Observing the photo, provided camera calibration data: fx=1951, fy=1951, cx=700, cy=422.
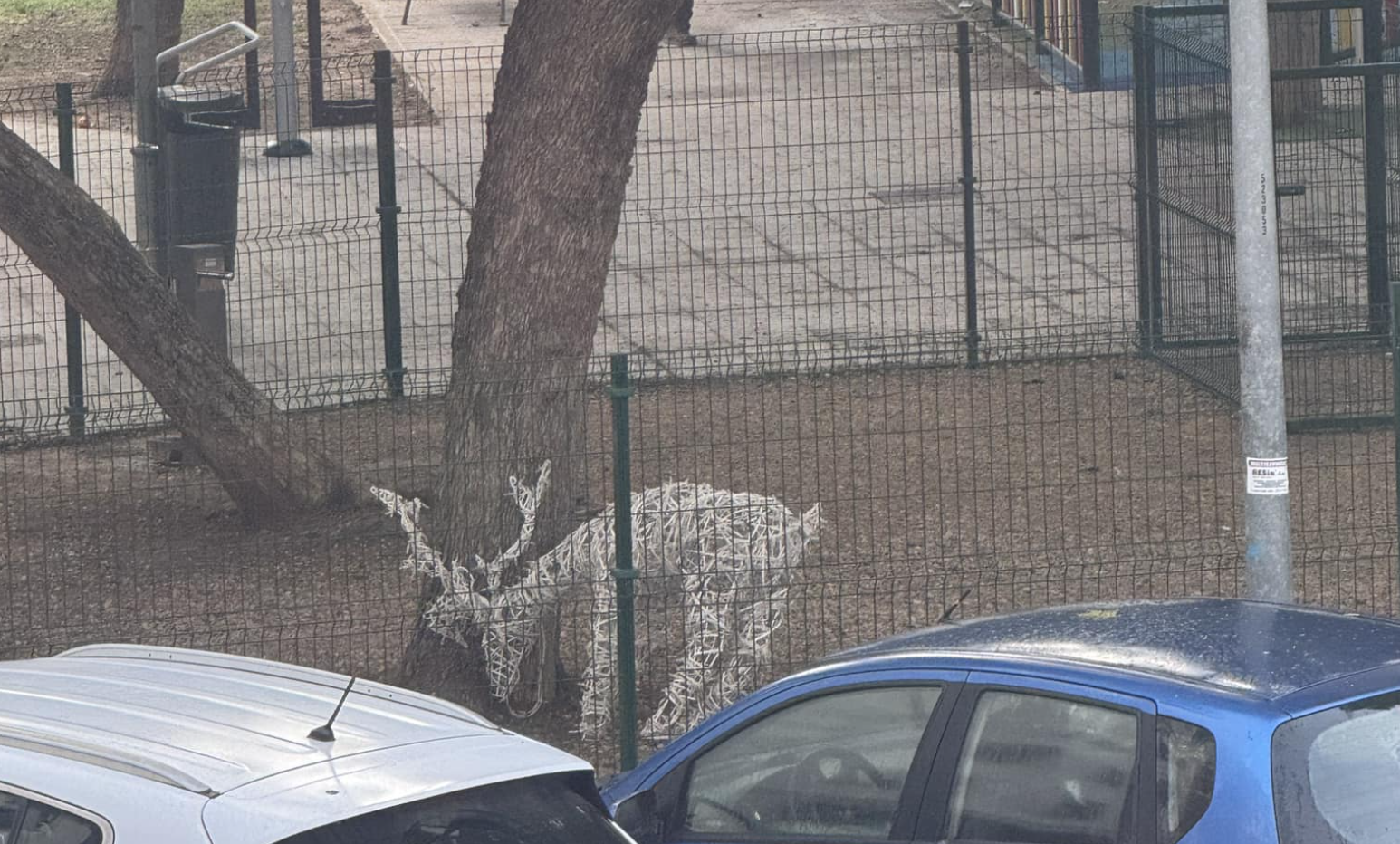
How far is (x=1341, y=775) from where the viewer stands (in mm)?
3945

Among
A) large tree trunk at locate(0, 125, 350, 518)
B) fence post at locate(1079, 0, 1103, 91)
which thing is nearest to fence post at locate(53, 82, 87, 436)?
large tree trunk at locate(0, 125, 350, 518)

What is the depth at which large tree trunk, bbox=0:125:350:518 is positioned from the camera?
9.43 meters

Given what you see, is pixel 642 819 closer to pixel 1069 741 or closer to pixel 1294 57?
pixel 1069 741

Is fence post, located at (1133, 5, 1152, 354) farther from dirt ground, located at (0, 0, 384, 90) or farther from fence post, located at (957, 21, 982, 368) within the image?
dirt ground, located at (0, 0, 384, 90)

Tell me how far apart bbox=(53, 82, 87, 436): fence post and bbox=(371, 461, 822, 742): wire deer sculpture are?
455 cm

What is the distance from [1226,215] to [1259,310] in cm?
564

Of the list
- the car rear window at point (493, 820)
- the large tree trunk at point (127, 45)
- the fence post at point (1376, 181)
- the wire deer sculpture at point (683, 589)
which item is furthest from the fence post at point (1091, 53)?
the car rear window at point (493, 820)

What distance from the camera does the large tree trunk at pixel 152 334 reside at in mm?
9430

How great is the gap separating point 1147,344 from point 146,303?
6.28 meters

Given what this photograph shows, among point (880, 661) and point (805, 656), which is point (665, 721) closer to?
point (805, 656)

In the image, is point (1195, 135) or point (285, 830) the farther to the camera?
point (1195, 135)

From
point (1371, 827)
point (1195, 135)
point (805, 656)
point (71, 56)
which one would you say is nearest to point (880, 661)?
point (1371, 827)

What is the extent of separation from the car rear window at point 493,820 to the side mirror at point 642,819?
0.93 meters

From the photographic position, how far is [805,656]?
8094 mm
